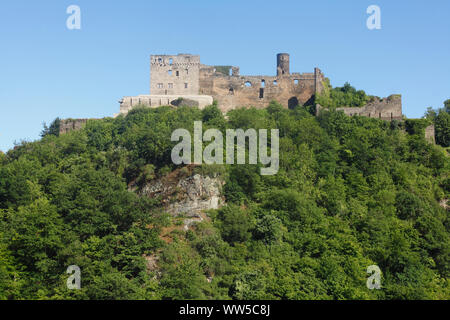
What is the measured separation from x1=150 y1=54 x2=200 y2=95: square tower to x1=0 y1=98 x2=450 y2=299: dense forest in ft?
15.9

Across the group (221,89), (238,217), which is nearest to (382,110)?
(221,89)

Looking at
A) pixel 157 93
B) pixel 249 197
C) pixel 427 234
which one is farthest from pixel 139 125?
pixel 427 234

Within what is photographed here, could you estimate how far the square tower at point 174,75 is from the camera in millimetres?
71062

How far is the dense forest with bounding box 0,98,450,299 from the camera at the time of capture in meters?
45.4

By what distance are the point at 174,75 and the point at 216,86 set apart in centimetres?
425

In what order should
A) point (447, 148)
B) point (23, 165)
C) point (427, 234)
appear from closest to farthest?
point (427, 234) → point (23, 165) → point (447, 148)

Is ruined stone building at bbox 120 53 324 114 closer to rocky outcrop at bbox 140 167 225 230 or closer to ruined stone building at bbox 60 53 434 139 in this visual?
ruined stone building at bbox 60 53 434 139

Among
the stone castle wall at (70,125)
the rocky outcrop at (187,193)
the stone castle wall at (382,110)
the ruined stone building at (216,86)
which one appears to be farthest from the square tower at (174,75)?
the rocky outcrop at (187,193)

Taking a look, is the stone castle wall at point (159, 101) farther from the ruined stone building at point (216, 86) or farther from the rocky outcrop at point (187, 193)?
the rocky outcrop at point (187, 193)

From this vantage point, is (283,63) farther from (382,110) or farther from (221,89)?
(382,110)

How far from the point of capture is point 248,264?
4684 cm
